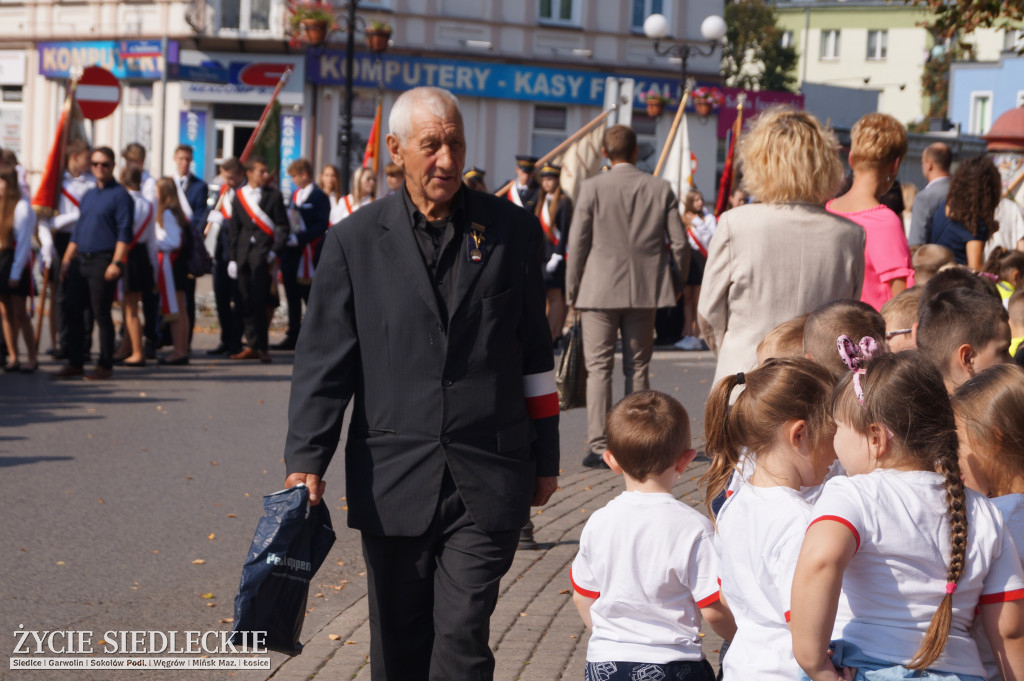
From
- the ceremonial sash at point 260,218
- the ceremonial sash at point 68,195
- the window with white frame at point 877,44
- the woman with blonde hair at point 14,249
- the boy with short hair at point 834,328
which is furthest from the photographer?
the window with white frame at point 877,44

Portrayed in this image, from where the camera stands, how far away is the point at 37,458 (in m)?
9.05

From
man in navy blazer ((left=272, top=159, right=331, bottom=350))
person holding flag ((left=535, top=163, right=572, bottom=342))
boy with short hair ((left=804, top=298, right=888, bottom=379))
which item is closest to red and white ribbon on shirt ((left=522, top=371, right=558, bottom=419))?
boy with short hair ((left=804, top=298, right=888, bottom=379))

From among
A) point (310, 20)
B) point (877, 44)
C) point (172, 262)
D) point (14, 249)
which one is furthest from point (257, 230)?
point (877, 44)

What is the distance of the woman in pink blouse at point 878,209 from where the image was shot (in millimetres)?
6090

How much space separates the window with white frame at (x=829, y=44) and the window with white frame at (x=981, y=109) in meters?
22.5

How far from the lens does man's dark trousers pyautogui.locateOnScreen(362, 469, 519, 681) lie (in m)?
3.77

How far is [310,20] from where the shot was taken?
2889 centimetres

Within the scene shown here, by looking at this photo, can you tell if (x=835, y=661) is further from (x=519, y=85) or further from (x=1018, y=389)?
(x=519, y=85)

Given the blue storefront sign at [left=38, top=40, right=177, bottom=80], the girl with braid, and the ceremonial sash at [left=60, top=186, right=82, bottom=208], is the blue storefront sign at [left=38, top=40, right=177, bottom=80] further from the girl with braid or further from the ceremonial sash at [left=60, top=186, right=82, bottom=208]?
the girl with braid

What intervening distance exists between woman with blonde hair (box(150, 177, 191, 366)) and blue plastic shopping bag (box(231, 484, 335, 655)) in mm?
10516

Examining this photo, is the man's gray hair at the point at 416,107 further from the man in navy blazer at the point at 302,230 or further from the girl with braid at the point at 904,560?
the man in navy blazer at the point at 302,230

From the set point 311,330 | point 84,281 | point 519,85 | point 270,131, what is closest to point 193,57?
point 519,85

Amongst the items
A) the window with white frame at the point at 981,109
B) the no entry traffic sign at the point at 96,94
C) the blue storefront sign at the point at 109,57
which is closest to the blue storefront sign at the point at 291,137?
the blue storefront sign at the point at 109,57

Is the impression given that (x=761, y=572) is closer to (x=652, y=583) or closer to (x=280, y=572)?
(x=652, y=583)
